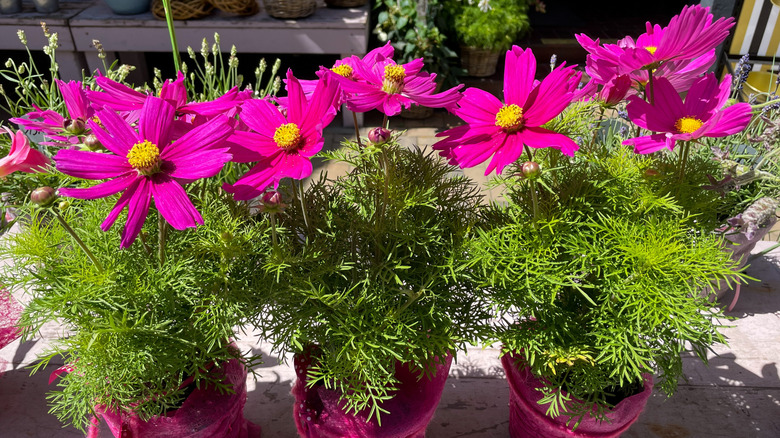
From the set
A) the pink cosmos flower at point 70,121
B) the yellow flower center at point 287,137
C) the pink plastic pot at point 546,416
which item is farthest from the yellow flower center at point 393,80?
the pink plastic pot at point 546,416

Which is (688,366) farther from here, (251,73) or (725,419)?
(251,73)

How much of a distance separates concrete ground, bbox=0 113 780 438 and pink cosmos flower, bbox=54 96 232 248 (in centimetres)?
38

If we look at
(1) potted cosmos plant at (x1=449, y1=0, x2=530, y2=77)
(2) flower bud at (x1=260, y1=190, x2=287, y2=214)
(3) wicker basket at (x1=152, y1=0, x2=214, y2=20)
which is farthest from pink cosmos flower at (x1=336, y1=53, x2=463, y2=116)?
(1) potted cosmos plant at (x1=449, y1=0, x2=530, y2=77)

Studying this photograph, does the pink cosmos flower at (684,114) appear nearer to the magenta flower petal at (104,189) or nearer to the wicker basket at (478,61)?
the magenta flower petal at (104,189)

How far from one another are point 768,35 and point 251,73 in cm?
275

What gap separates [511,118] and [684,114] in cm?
18

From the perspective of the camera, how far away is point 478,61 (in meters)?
3.25

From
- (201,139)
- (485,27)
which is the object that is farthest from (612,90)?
(485,27)

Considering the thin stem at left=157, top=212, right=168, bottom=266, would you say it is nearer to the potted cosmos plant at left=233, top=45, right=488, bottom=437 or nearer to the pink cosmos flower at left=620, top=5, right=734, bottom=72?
the potted cosmos plant at left=233, top=45, right=488, bottom=437

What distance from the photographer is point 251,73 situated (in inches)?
140

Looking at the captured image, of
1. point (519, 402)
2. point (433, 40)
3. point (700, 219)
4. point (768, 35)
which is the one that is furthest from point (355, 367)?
point (768, 35)

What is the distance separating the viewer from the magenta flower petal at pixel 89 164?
460mm

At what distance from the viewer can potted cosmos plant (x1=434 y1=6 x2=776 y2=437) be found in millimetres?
547

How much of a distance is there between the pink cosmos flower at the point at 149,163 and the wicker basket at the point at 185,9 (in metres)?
2.55
